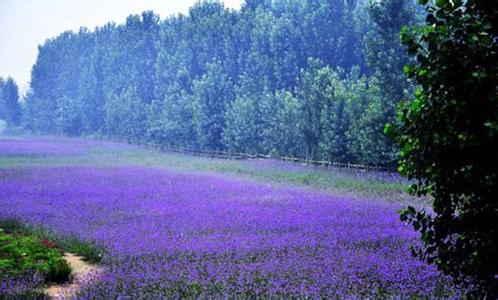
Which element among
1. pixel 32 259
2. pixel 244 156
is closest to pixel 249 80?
pixel 244 156

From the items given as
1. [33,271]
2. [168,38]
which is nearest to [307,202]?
[33,271]

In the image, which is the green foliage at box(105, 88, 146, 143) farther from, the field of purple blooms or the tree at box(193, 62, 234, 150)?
the field of purple blooms

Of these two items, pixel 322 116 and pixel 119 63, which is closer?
pixel 322 116

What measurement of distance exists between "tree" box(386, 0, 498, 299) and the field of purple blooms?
11.5ft

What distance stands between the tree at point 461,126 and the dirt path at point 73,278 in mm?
5868

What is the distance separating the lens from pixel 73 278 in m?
10.1

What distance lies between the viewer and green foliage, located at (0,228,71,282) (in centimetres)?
979

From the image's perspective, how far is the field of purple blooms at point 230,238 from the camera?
348 inches

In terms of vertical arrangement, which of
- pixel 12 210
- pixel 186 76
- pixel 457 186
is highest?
pixel 186 76

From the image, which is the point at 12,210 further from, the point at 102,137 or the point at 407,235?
the point at 102,137

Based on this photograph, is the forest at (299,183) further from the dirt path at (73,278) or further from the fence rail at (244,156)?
the fence rail at (244,156)

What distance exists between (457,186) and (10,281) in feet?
25.1

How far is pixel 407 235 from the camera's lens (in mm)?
13211

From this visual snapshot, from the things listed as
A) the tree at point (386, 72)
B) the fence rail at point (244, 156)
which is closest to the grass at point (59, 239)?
the tree at point (386, 72)
